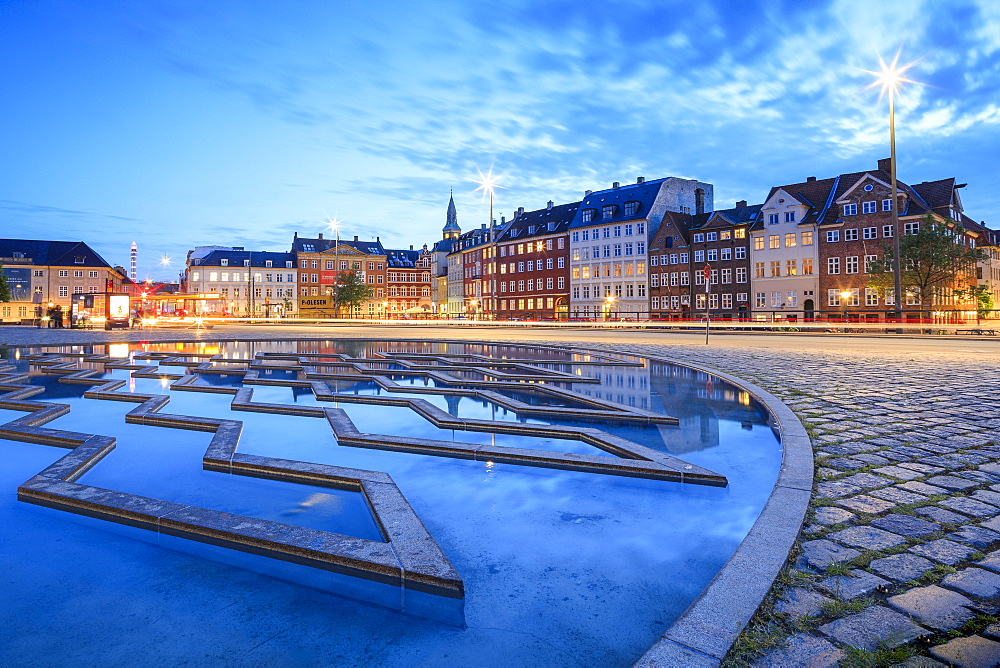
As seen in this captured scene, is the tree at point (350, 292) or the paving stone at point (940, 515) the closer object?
the paving stone at point (940, 515)

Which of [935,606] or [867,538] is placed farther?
[867,538]

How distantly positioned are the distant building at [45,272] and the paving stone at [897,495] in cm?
9907

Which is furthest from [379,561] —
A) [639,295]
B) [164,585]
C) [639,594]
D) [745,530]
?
[639,295]

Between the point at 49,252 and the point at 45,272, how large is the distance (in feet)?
11.0

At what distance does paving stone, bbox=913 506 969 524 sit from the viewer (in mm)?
3947

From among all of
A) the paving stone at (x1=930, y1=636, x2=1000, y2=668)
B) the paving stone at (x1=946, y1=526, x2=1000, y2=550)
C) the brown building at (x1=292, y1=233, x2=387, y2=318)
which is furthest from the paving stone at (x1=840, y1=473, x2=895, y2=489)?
the brown building at (x1=292, y1=233, x2=387, y2=318)

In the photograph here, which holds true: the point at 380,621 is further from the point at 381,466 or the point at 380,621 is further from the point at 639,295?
the point at 639,295

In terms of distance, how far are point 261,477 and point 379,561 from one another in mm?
2588

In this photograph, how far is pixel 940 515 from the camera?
405 centimetres

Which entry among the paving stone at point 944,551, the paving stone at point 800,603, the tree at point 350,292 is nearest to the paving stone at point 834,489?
the paving stone at point 944,551

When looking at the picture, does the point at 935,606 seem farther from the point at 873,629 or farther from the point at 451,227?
the point at 451,227

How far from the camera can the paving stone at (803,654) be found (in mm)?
2373

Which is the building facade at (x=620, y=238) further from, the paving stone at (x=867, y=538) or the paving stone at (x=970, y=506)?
the paving stone at (x=867, y=538)

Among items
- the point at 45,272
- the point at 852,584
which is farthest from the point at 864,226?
the point at 45,272
